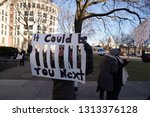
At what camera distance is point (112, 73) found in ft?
30.0

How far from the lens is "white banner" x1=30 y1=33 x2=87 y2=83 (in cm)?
620

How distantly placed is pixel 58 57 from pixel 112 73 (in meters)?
3.18

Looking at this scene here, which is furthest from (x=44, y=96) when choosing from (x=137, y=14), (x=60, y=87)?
(x=137, y=14)

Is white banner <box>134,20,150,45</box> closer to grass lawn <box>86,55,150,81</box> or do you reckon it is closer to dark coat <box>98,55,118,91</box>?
dark coat <box>98,55,118,91</box>

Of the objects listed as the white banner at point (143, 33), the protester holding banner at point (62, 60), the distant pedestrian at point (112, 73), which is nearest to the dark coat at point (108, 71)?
the distant pedestrian at point (112, 73)

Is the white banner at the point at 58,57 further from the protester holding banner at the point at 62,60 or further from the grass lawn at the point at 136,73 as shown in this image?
the grass lawn at the point at 136,73

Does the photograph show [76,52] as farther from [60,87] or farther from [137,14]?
[137,14]

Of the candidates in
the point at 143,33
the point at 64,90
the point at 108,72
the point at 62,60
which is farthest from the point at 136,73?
the point at 62,60

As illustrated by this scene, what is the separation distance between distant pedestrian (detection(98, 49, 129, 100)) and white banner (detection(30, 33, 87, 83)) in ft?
9.30

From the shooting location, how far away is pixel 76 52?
20.3 feet

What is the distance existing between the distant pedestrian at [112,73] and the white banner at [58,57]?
2834 millimetres

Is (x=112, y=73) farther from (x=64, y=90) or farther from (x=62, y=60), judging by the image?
(x=62, y=60)

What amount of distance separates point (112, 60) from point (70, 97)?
9.44 feet

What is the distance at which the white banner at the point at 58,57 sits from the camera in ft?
20.3
